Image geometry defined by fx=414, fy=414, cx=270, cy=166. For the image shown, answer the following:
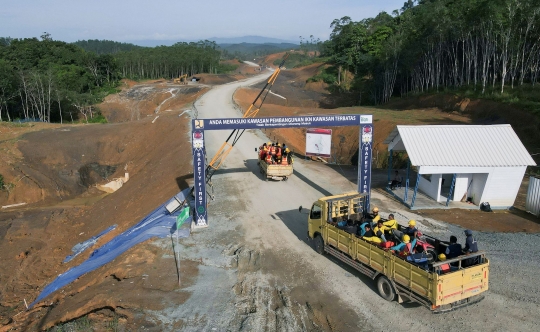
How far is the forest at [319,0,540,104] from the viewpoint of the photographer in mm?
40281

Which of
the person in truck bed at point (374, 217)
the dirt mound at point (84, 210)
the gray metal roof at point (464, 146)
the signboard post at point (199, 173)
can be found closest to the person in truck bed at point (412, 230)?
the person in truck bed at point (374, 217)

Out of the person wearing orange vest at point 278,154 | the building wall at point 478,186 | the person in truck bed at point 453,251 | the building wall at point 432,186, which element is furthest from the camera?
the person wearing orange vest at point 278,154

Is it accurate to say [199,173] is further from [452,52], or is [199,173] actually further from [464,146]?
[452,52]

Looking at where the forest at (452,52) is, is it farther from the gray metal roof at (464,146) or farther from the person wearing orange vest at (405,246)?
the person wearing orange vest at (405,246)

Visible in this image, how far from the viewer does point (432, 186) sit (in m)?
22.0

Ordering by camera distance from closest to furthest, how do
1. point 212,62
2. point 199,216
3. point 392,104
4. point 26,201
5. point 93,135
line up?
point 199,216
point 26,201
point 93,135
point 392,104
point 212,62

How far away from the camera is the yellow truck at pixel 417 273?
35.5ft

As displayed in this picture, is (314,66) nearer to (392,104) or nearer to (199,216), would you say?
(392,104)

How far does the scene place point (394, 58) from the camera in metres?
57.9

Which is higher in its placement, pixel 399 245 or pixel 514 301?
pixel 399 245

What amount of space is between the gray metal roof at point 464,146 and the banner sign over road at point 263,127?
9.27 feet

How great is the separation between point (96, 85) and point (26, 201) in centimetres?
5053

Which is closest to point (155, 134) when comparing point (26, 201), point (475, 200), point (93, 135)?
point (93, 135)

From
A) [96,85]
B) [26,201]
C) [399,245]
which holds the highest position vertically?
[96,85]
